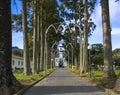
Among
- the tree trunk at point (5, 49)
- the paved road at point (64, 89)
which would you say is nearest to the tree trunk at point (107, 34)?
the paved road at point (64, 89)

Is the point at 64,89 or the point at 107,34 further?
the point at 107,34

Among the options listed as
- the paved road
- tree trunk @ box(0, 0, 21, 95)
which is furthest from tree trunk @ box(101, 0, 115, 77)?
tree trunk @ box(0, 0, 21, 95)

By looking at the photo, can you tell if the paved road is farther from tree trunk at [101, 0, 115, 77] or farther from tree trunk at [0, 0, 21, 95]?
tree trunk at [101, 0, 115, 77]

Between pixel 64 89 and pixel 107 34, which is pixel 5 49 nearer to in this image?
pixel 64 89

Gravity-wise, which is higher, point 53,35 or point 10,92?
point 53,35

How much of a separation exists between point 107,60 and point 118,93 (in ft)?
44.4

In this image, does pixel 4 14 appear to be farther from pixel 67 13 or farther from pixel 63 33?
pixel 63 33

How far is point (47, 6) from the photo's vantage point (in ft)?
219

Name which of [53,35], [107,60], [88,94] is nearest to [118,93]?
[88,94]

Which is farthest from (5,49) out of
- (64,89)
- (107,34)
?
(107,34)

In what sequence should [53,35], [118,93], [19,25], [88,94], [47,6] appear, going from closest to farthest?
[118,93]
[88,94]
[47,6]
[19,25]
[53,35]

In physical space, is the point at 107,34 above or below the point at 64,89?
above

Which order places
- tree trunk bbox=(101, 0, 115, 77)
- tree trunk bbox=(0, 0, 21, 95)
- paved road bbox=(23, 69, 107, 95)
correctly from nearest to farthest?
1. tree trunk bbox=(0, 0, 21, 95)
2. paved road bbox=(23, 69, 107, 95)
3. tree trunk bbox=(101, 0, 115, 77)

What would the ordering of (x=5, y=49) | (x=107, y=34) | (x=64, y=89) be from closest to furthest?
(x=5, y=49) → (x=64, y=89) → (x=107, y=34)
